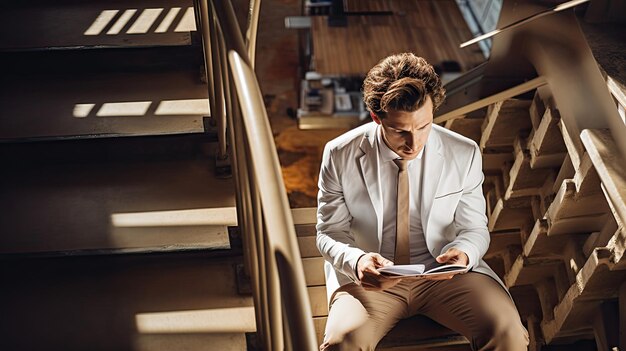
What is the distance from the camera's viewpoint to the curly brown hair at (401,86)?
81.0 inches

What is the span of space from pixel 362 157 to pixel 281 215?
1020mm

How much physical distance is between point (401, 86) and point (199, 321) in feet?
3.11

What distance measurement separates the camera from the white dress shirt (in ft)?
7.63

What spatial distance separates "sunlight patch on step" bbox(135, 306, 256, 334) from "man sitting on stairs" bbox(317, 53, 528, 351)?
10.8 inches

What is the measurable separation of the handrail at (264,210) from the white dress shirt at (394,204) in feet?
1.73

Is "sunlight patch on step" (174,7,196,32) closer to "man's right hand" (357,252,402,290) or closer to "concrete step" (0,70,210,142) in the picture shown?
"concrete step" (0,70,210,142)

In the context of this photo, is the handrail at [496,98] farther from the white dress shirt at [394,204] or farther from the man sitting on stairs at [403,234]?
the white dress shirt at [394,204]

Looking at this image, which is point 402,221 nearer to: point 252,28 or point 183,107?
point 252,28

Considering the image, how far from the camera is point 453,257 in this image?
2252 millimetres

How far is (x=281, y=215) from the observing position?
1357mm

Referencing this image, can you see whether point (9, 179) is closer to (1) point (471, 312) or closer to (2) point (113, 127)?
(2) point (113, 127)

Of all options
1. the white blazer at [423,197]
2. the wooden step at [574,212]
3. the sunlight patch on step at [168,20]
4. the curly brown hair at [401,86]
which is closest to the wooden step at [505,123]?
the wooden step at [574,212]

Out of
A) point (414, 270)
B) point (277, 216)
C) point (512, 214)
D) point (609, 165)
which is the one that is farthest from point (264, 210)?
point (512, 214)

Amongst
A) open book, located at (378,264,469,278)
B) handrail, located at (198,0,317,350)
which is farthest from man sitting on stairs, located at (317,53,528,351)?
handrail, located at (198,0,317,350)
